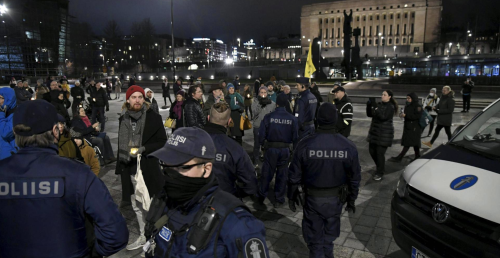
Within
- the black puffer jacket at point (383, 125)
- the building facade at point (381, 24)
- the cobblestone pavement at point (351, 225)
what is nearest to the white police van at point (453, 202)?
the cobblestone pavement at point (351, 225)

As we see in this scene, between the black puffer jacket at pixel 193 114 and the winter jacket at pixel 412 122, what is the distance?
16.0 ft

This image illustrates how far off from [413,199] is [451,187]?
46cm

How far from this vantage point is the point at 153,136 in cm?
440

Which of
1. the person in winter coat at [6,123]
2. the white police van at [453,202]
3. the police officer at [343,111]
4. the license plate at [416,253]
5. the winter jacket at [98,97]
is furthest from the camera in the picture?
the winter jacket at [98,97]

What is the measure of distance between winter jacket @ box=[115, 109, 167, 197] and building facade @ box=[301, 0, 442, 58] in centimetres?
9800

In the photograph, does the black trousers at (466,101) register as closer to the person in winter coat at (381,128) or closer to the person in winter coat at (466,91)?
the person in winter coat at (466,91)

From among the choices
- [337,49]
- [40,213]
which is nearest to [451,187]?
[40,213]

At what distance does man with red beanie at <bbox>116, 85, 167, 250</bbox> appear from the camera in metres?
4.14

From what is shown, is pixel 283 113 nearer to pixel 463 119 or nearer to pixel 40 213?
pixel 40 213

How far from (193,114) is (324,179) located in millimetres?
3474

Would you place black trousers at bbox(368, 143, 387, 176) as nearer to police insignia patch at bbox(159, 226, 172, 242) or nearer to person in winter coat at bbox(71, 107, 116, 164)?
police insignia patch at bbox(159, 226, 172, 242)

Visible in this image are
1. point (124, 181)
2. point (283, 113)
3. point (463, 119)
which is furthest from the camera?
point (463, 119)

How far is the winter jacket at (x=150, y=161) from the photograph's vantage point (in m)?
4.13

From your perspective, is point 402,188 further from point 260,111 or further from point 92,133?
point 92,133
